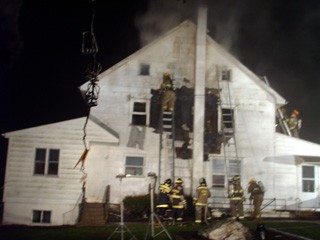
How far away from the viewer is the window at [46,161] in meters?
16.9

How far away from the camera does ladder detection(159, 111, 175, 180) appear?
17.3 m

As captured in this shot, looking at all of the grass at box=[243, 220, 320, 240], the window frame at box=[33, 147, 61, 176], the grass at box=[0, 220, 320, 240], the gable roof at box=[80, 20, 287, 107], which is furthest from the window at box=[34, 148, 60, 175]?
the grass at box=[243, 220, 320, 240]

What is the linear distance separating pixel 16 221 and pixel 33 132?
11.9 ft

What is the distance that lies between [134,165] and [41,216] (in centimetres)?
434

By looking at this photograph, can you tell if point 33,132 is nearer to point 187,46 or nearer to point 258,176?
point 187,46

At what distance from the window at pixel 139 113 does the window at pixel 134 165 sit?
1563mm

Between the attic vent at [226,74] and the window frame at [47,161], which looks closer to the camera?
the window frame at [47,161]

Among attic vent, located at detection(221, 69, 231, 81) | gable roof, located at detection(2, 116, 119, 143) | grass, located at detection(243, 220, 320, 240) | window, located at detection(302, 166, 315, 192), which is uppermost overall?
attic vent, located at detection(221, 69, 231, 81)

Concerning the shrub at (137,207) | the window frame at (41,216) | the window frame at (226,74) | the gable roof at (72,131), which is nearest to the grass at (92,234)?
the shrub at (137,207)

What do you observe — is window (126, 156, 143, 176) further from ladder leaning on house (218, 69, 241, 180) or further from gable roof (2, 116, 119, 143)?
ladder leaning on house (218, 69, 241, 180)

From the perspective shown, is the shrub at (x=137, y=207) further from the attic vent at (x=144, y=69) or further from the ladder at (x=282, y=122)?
the ladder at (x=282, y=122)

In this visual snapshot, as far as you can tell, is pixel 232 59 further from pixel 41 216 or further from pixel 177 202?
pixel 41 216

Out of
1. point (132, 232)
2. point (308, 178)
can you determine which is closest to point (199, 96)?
point (308, 178)

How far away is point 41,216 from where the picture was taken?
16.7m
